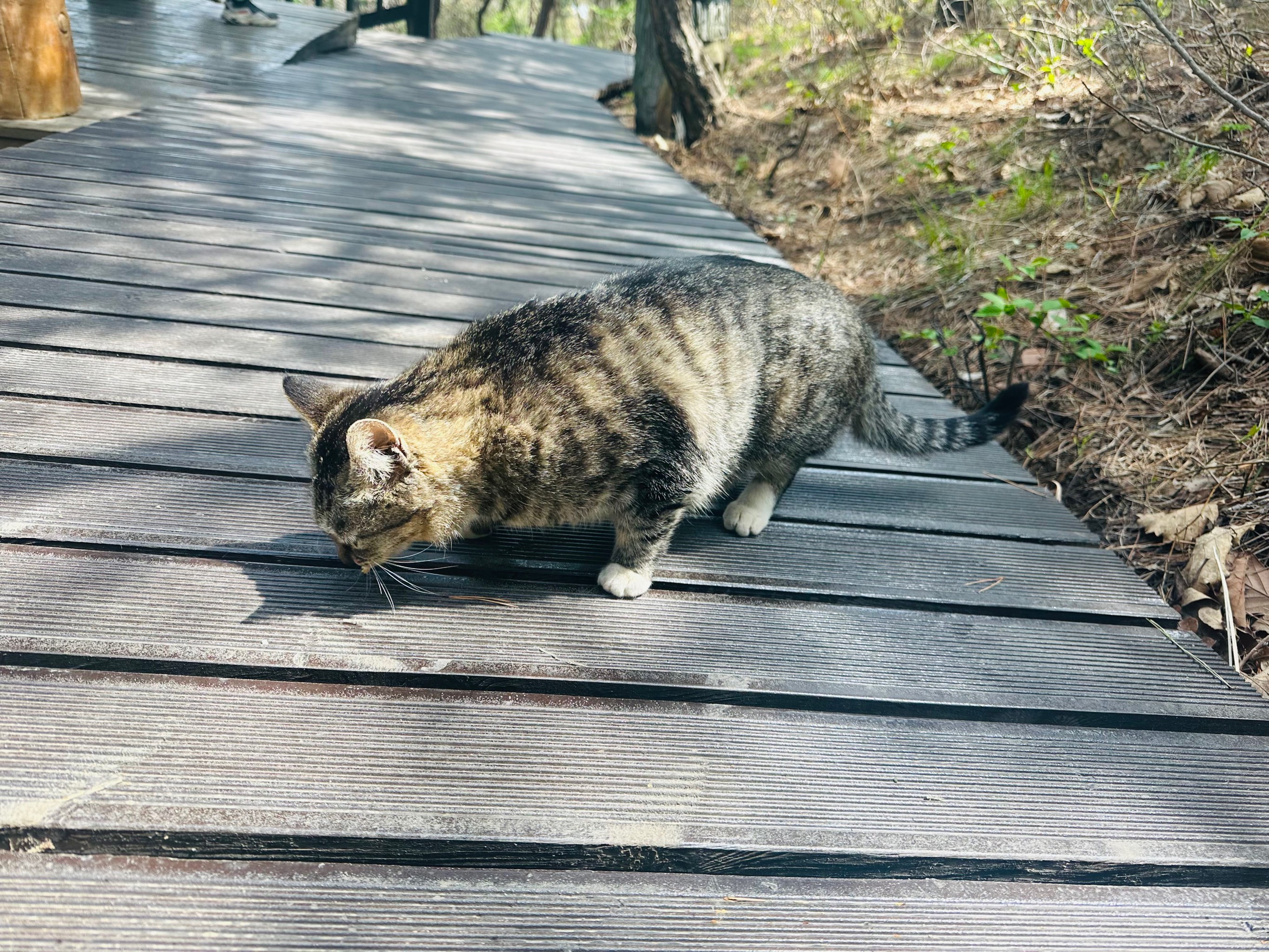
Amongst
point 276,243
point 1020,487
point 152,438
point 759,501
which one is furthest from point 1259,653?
point 276,243

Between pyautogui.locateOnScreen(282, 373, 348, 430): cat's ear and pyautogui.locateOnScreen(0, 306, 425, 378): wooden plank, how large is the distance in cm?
68

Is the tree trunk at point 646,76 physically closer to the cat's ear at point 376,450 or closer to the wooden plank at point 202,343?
the wooden plank at point 202,343

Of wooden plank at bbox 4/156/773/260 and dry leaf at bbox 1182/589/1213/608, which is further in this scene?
wooden plank at bbox 4/156/773/260

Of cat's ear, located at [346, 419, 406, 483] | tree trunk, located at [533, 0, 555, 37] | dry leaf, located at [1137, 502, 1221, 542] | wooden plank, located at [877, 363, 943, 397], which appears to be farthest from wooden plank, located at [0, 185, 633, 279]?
tree trunk, located at [533, 0, 555, 37]

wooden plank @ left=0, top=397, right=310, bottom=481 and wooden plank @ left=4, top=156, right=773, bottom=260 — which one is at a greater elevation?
Result: wooden plank @ left=4, top=156, right=773, bottom=260

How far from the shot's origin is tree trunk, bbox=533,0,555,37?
1827cm

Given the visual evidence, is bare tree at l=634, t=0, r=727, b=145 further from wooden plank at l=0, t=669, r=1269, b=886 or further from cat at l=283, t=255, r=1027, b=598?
wooden plank at l=0, t=669, r=1269, b=886

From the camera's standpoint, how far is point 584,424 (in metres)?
1.98

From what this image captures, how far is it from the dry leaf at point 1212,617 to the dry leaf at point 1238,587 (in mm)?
30

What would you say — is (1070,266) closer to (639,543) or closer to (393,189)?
(639,543)

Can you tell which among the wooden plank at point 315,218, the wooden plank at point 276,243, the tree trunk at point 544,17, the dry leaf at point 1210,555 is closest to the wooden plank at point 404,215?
the wooden plank at point 315,218

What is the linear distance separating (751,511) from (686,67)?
6.80 meters

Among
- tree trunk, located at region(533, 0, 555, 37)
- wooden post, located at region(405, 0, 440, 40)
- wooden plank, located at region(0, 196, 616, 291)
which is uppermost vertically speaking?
tree trunk, located at region(533, 0, 555, 37)

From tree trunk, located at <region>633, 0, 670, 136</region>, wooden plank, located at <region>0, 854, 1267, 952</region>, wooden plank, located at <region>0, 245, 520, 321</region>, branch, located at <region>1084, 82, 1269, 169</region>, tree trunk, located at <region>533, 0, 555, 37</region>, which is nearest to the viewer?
wooden plank, located at <region>0, 854, 1267, 952</region>
